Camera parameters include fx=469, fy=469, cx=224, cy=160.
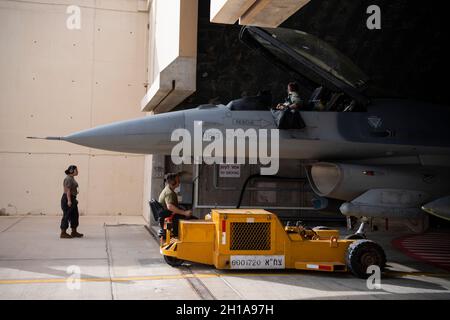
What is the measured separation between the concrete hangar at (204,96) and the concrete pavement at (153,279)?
0.14 meters

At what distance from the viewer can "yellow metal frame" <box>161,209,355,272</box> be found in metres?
6.54

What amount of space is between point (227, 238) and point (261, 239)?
48 centimetres

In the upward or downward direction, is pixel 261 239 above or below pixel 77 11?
below

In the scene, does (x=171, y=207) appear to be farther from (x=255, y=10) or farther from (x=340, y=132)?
(x=255, y=10)

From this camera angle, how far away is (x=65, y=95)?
14836 mm

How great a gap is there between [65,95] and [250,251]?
1040 cm

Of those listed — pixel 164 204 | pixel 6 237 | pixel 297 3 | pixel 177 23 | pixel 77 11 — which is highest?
pixel 77 11

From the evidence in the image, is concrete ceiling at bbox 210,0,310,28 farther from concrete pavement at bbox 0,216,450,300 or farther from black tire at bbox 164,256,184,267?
black tire at bbox 164,256,184,267

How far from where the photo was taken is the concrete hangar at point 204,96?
301 inches

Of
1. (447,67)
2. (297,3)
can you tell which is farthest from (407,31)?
(297,3)

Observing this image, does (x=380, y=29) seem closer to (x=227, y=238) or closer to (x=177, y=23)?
(x=177, y=23)

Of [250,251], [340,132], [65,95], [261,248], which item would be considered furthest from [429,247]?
[65,95]

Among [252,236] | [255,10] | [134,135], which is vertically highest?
[255,10]

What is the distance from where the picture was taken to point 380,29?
9.99 m
